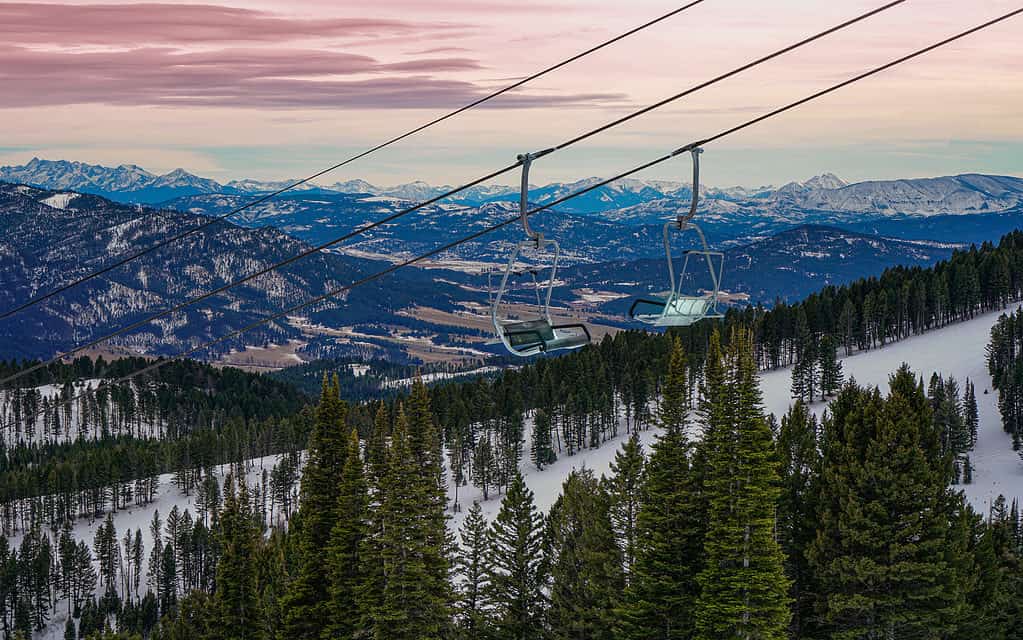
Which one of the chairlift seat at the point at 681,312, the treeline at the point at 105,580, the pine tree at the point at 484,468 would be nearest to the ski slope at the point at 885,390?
the pine tree at the point at 484,468

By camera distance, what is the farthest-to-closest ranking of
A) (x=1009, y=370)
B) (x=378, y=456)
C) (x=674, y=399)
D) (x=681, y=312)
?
(x=1009, y=370) < (x=674, y=399) < (x=378, y=456) < (x=681, y=312)

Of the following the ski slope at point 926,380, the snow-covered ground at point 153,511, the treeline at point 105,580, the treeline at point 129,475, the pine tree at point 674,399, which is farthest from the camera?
the treeline at point 129,475

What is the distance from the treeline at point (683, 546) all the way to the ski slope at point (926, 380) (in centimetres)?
5974

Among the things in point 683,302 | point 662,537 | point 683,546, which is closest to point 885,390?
point 683,546

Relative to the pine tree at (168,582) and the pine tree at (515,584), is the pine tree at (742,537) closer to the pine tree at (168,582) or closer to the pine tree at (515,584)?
the pine tree at (515,584)

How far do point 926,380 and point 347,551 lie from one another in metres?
106

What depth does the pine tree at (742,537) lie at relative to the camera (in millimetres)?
34188

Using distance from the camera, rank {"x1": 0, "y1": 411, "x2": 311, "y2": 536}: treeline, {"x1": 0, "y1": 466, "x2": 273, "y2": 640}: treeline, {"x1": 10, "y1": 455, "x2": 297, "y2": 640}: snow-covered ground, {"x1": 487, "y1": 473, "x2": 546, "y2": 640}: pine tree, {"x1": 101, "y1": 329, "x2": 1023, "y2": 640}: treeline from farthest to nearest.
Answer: {"x1": 0, "y1": 411, "x2": 311, "y2": 536}: treeline
{"x1": 10, "y1": 455, "x2": 297, "y2": 640}: snow-covered ground
{"x1": 0, "y1": 466, "x2": 273, "y2": 640}: treeline
{"x1": 487, "y1": 473, "x2": 546, "y2": 640}: pine tree
{"x1": 101, "y1": 329, "x2": 1023, "y2": 640}: treeline

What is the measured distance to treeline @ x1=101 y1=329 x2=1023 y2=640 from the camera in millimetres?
35469

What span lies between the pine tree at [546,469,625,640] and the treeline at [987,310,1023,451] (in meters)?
83.7

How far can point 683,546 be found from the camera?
3788 centimetres

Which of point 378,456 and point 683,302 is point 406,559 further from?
point 683,302

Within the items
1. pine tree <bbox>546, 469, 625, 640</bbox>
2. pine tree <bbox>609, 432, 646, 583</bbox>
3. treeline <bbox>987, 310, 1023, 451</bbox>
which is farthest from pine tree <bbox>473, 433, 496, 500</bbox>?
pine tree <bbox>546, 469, 625, 640</bbox>

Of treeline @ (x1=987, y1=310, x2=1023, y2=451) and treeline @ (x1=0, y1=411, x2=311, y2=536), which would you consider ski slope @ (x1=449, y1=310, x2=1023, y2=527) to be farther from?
treeline @ (x1=0, y1=411, x2=311, y2=536)
